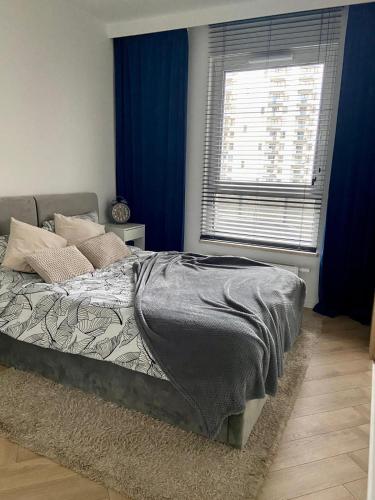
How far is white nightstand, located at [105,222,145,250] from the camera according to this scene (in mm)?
3770

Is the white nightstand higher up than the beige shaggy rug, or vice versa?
the white nightstand

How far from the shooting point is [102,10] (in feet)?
11.5

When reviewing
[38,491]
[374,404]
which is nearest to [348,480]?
[374,404]

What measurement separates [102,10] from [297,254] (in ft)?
10.2

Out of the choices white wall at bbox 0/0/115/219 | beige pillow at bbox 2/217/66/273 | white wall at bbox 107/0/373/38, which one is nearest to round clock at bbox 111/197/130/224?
white wall at bbox 0/0/115/219

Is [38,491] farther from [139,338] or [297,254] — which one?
[297,254]

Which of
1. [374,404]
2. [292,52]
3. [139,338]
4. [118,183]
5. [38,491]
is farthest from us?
[118,183]

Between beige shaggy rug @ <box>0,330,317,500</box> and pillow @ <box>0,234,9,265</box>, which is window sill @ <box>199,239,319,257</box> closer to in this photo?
beige shaggy rug @ <box>0,330,317,500</box>

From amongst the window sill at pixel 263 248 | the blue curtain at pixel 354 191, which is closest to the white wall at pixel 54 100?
the window sill at pixel 263 248

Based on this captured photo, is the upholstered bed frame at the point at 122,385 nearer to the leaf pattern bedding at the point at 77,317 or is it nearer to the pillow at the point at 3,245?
the leaf pattern bedding at the point at 77,317

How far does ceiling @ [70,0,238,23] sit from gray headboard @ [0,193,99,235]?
1.81m

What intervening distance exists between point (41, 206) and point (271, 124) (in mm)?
2317

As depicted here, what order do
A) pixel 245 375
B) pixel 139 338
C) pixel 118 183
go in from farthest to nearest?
pixel 118 183, pixel 139 338, pixel 245 375

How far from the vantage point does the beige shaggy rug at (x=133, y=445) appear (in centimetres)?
153
